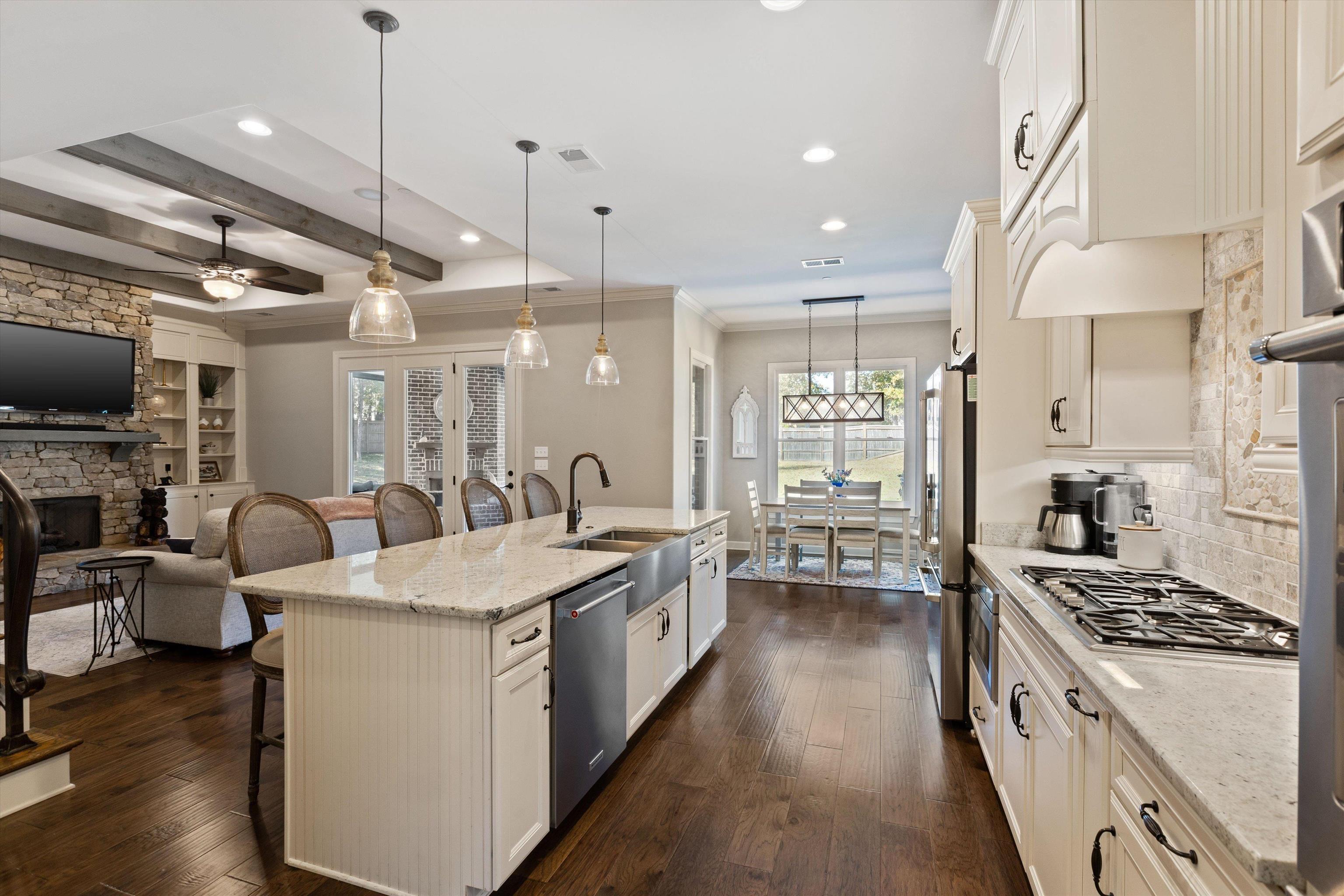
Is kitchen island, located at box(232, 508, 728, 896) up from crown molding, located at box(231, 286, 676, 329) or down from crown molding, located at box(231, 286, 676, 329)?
down

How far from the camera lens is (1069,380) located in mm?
2455

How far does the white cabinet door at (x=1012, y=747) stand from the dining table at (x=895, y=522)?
3.71 m

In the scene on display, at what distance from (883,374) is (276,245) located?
5.97m

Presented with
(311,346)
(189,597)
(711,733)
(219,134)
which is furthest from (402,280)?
(711,733)

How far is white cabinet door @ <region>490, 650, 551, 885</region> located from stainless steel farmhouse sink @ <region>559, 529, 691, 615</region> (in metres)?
0.64

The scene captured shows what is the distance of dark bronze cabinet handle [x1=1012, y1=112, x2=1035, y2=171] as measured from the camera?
178 centimetres

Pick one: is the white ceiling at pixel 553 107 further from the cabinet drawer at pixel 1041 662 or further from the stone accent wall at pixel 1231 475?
the cabinet drawer at pixel 1041 662

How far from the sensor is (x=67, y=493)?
563cm

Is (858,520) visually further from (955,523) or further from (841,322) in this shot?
(955,523)

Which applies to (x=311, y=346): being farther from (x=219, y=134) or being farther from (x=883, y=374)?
(x=883, y=374)

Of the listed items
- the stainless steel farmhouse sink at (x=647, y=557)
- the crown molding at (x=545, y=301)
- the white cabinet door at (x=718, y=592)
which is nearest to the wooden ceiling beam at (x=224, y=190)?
the crown molding at (x=545, y=301)

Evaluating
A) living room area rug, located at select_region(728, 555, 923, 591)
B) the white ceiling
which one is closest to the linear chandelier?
living room area rug, located at select_region(728, 555, 923, 591)

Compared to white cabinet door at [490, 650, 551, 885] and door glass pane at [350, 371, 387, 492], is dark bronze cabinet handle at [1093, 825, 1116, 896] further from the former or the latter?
door glass pane at [350, 371, 387, 492]

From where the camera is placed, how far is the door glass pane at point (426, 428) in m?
6.38
